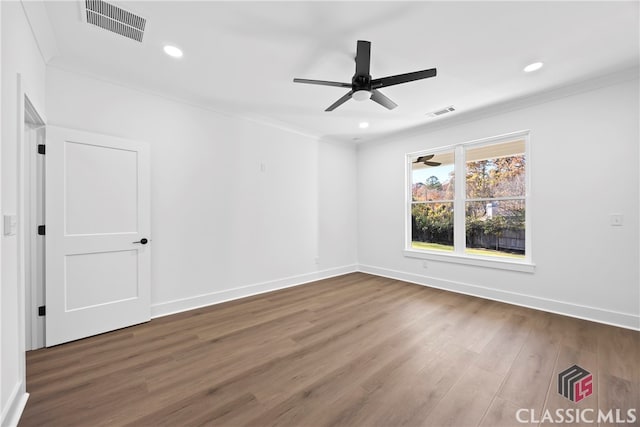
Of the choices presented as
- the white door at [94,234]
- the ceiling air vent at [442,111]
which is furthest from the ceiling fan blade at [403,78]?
the white door at [94,234]

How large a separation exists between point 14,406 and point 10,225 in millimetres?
1137

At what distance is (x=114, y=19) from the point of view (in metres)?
Result: 2.11

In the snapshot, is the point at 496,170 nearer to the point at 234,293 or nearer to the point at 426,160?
the point at 426,160

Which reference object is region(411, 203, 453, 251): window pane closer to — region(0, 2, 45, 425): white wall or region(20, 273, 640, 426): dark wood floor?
region(20, 273, 640, 426): dark wood floor

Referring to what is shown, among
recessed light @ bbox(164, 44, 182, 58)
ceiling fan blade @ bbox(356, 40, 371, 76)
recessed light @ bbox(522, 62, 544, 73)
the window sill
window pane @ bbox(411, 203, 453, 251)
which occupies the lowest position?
the window sill

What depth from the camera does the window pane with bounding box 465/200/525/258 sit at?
12.4 ft

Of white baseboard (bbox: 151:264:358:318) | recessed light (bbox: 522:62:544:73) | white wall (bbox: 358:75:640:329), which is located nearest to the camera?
recessed light (bbox: 522:62:544:73)

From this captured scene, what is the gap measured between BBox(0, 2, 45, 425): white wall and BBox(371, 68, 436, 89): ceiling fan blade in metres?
2.61

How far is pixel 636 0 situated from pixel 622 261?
2.58 meters

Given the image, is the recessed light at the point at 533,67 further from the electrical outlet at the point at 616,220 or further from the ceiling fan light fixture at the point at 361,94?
the electrical outlet at the point at 616,220

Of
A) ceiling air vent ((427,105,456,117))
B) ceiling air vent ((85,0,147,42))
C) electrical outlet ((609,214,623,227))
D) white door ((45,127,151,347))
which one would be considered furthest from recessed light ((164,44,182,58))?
electrical outlet ((609,214,623,227))

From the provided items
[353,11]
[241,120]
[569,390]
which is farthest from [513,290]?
[241,120]

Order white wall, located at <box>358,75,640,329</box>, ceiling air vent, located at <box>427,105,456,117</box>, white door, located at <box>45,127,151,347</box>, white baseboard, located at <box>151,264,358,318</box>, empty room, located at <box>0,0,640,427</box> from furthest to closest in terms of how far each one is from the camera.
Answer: ceiling air vent, located at <box>427,105,456,117</box> < white baseboard, located at <box>151,264,358,318</box> < white wall, located at <box>358,75,640,329</box> < white door, located at <box>45,127,151,347</box> < empty room, located at <box>0,0,640,427</box>

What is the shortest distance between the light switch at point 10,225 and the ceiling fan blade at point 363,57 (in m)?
2.69
